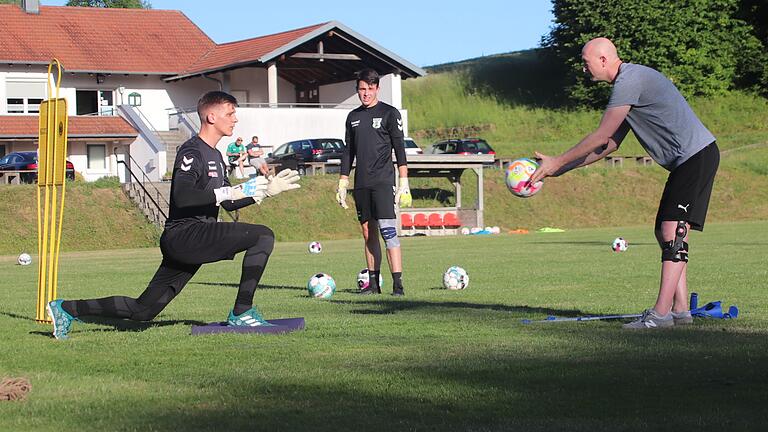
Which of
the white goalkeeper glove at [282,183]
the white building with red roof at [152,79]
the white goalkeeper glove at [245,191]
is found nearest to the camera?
the white goalkeeper glove at [245,191]

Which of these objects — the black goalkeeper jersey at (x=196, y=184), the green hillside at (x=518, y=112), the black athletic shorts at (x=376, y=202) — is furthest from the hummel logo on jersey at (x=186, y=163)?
the green hillside at (x=518, y=112)

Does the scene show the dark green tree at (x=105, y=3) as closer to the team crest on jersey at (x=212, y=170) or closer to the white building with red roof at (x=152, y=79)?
the white building with red roof at (x=152, y=79)

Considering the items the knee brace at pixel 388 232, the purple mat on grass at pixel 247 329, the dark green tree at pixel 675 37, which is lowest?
the purple mat on grass at pixel 247 329

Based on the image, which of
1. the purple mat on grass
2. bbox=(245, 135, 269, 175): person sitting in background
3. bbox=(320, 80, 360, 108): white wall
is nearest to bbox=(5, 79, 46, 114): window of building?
bbox=(320, 80, 360, 108): white wall

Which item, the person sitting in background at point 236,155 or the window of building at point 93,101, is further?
the window of building at point 93,101

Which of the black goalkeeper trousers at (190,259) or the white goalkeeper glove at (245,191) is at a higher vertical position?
the white goalkeeper glove at (245,191)

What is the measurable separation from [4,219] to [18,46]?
76.0 feet

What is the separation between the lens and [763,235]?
28688 mm

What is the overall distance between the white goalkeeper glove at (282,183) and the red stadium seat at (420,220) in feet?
103

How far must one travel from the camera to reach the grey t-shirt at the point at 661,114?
8602 millimetres

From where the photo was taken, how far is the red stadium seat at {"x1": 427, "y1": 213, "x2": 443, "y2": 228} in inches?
1601

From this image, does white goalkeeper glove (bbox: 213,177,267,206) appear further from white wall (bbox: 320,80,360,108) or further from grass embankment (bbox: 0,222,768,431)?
white wall (bbox: 320,80,360,108)

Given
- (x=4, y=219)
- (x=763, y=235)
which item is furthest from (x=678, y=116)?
(x=4, y=219)

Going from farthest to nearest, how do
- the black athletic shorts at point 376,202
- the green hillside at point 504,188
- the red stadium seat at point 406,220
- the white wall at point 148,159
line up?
the white wall at point 148,159 < the red stadium seat at point 406,220 < the green hillside at point 504,188 < the black athletic shorts at point 376,202
